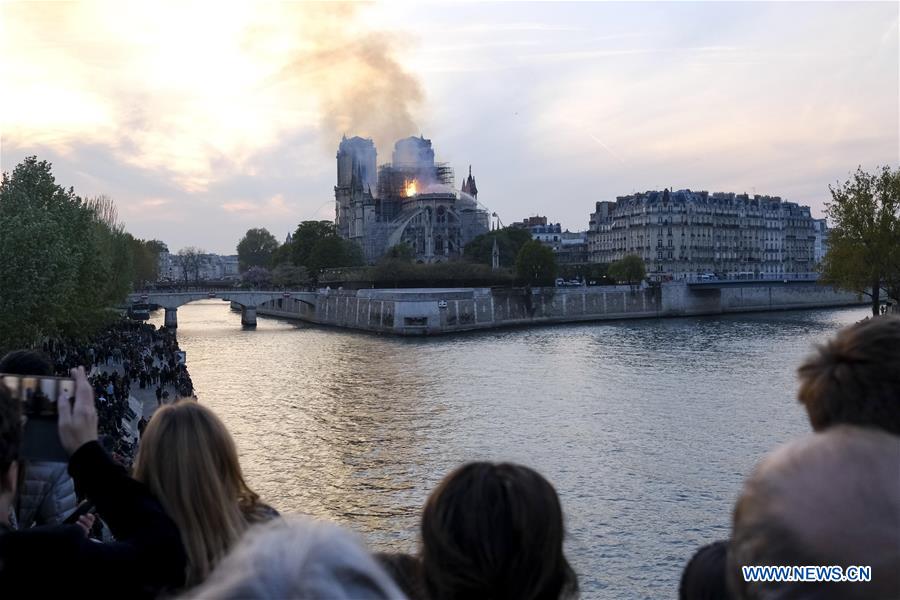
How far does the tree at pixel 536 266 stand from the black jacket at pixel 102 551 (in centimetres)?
6303

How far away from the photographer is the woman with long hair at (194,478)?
8.08 ft

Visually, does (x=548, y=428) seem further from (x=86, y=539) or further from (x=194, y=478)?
(x=86, y=539)

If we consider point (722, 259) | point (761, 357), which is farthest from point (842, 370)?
point (722, 259)

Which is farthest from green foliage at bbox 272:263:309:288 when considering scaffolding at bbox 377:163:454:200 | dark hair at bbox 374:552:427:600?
dark hair at bbox 374:552:427:600

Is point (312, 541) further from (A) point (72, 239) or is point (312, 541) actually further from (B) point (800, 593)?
(A) point (72, 239)

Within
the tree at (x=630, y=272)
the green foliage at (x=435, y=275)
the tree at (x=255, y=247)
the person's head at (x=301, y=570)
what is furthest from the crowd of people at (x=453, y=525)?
the tree at (x=255, y=247)

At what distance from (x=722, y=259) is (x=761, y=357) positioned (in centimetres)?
6071

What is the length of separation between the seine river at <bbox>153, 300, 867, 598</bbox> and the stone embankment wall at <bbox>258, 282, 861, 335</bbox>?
32.0 feet

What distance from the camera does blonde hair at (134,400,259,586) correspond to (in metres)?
2.46

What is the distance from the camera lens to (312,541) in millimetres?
1158

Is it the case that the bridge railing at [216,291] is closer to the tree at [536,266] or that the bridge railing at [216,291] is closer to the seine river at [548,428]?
the tree at [536,266]

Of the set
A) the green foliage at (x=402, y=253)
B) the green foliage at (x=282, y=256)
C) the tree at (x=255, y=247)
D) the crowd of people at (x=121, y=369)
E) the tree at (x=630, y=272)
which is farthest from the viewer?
the tree at (x=255, y=247)

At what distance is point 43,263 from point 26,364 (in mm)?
18400

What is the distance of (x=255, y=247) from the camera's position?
438 feet
